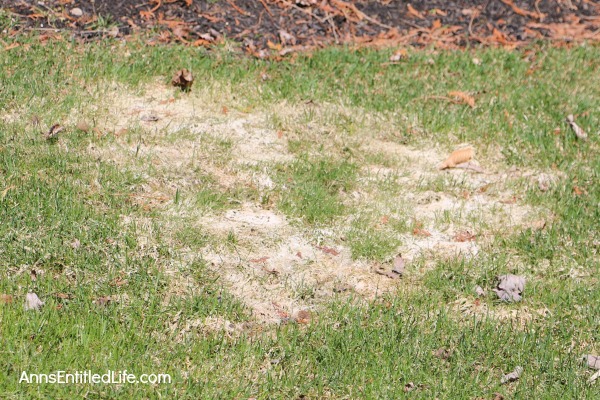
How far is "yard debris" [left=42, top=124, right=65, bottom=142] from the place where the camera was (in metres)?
5.57

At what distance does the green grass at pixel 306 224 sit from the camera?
406 cm

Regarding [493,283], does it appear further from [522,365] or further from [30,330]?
[30,330]

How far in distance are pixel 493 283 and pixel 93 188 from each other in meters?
2.55

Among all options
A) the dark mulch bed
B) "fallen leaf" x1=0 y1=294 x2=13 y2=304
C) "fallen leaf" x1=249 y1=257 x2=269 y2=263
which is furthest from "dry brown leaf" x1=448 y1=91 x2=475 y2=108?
"fallen leaf" x1=0 y1=294 x2=13 y2=304

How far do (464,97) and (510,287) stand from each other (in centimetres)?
235

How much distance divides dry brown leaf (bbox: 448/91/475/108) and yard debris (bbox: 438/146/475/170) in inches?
24.4

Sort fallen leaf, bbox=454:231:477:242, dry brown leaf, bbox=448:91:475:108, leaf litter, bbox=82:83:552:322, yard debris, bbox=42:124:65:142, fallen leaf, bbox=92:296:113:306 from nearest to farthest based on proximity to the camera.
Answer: fallen leaf, bbox=92:296:113:306 → leaf litter, bbox=82:83:552:322 → fallen leaf, bbox=454:231:477:242 → yard debris, bbox=42:124:65:142 → dry brown leaf, bbox=448:91:475:108

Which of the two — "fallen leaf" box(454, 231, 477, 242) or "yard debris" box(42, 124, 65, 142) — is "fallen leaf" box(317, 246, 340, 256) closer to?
"fallen leaf" box(454, 231, 477, 242)

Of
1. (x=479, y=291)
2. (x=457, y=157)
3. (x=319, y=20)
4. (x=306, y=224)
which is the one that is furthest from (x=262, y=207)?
(x=319, y=20)

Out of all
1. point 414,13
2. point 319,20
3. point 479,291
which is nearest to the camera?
point 479,291

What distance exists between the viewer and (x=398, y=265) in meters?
5.05

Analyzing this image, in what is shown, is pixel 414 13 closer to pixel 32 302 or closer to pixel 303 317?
pixel 303 317

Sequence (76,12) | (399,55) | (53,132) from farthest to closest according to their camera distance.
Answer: (399,55) → (76,12) → (53,132)

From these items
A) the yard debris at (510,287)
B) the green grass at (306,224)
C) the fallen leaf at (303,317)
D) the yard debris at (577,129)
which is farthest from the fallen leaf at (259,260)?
the yard debris at (577,129)
